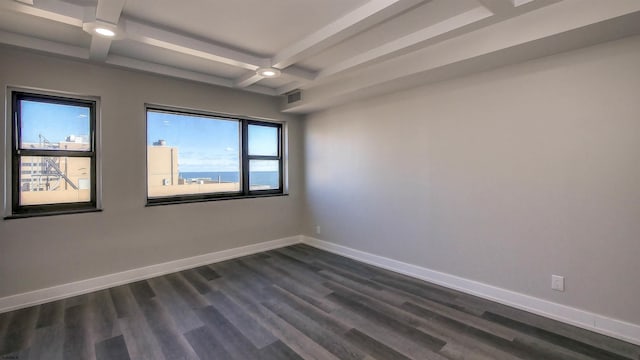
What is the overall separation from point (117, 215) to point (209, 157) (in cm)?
141

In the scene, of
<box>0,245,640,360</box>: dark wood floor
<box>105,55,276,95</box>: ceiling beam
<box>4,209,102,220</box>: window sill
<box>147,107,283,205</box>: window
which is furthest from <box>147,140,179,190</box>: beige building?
<box>0,245,640,360</box>: dark wood floor

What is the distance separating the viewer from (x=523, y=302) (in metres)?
2.80

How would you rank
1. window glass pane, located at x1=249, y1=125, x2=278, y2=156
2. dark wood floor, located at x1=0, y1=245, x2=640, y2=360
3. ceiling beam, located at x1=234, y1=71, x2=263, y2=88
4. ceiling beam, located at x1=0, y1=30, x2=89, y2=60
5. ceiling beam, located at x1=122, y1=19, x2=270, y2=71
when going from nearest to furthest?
1. dark wood floor, located at x1=0, y1=245, x2=640, y2=360
2. ceiling beam, located at x1=122, y1=19, x2=270, y2=71
3. ceiling beam, located at x1=0, y1=30, x2=89, y2=60
4. ceiling beam, located at x1=234, y1=71, x2=263, y2=88
5. window glass pane, located at x1=249, y1=125, x2=278, y2=156

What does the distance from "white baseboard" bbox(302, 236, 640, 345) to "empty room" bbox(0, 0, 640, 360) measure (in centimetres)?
2

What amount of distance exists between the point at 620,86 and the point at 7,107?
5431mm

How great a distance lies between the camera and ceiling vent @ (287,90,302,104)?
14.9 feet

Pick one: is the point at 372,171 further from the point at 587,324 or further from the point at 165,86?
the point at 165,86

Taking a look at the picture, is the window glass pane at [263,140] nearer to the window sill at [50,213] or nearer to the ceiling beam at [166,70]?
the ceiling beam at [166,70]

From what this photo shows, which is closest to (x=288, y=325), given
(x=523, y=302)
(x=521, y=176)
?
(x=523, y=302)

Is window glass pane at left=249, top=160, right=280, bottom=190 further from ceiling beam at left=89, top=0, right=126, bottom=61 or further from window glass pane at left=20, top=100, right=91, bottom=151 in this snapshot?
ceiling beam at left=89, top=0, right=126, bottom=61

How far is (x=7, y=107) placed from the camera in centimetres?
289

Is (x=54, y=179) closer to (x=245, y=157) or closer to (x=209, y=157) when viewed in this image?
(x=209, y=157)

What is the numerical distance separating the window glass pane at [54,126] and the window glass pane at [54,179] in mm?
144

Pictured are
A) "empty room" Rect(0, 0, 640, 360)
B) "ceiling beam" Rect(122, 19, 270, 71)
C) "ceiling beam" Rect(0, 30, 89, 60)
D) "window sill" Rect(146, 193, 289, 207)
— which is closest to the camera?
"empty room" Rect(0, 0, 640, 360)
